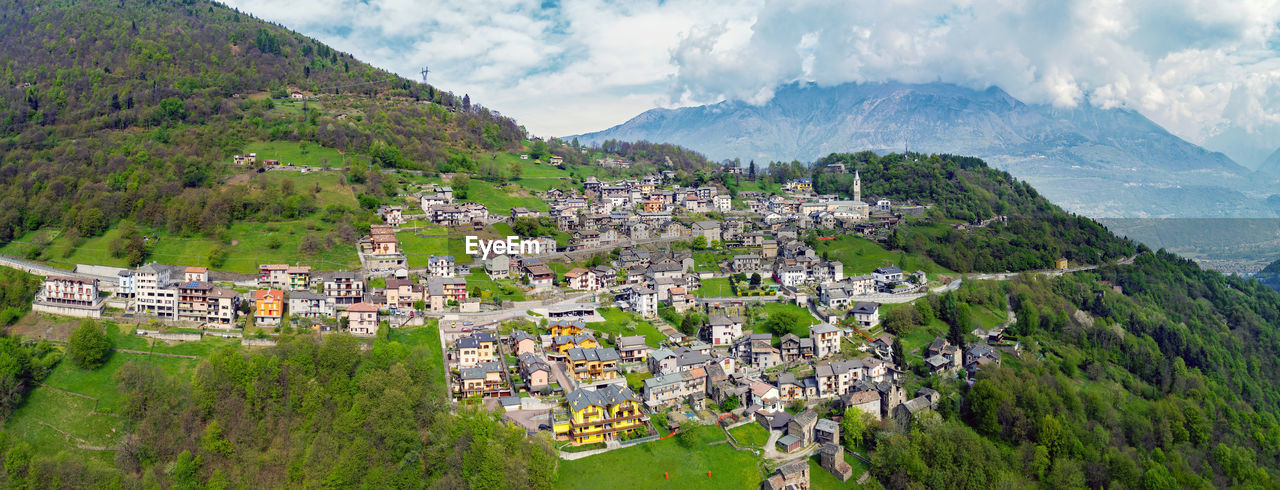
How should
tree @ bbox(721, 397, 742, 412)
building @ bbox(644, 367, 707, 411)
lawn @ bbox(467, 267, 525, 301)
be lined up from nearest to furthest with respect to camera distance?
building @ bbox(644, 367, 707, 411)
tree @ bbox(721, 397, 742, 412)
lawn @ bbox(467, 267, 525, 301)

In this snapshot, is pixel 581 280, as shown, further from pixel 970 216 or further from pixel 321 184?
pixel 970 216

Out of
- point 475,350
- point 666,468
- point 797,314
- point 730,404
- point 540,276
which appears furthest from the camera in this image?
point 540,276

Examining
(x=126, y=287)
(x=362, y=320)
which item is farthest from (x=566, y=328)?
(x=126, y=287)

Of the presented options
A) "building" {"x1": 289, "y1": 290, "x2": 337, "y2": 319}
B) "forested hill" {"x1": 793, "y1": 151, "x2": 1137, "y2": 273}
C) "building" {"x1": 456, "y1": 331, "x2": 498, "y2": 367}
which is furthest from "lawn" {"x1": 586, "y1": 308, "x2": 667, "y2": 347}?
"forested hill" {"x1": 793, "y1": 151, "x2": 1137, "y2": 273}

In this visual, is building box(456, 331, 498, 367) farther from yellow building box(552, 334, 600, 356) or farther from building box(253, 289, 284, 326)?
building box(253, 289, 284, 326)

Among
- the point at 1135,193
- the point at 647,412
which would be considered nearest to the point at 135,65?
the point at 647,412

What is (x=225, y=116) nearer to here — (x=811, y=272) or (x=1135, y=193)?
(x=811, y=272)
